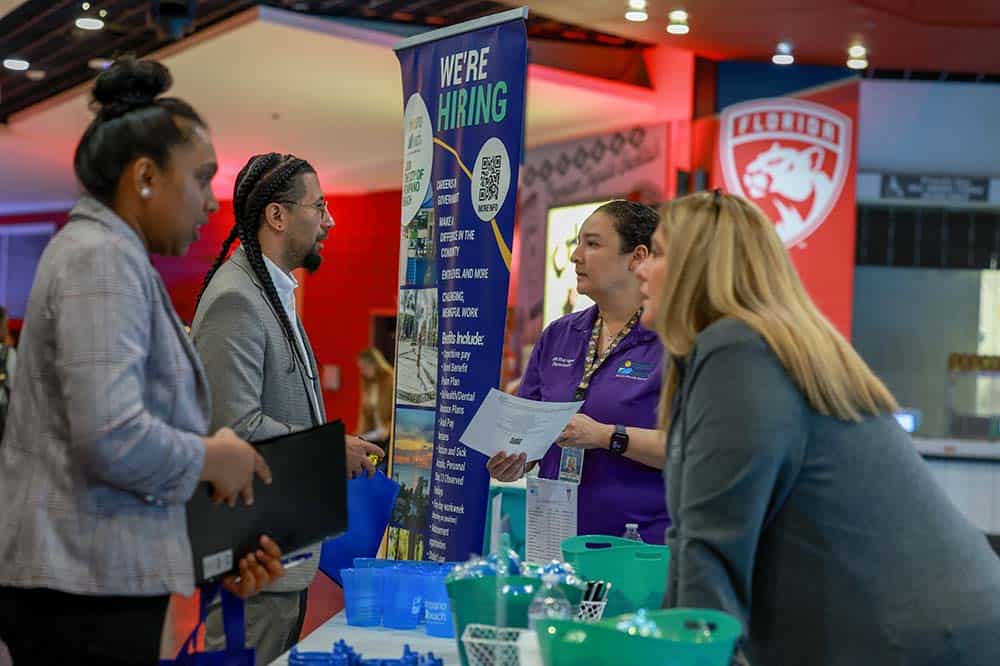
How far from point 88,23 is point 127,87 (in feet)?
27.6

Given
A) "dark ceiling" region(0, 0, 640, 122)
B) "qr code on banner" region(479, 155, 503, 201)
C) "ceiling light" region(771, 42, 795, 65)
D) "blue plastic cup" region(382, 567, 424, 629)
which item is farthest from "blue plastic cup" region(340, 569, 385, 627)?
"ceiling light" region(771, 42, 795, 65)

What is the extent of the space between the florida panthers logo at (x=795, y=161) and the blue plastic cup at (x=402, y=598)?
692 cm

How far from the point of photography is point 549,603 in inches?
70.1

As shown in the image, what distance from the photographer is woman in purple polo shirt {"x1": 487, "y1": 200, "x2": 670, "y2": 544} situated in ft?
9.31

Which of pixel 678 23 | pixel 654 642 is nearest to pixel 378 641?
pixel 654 642

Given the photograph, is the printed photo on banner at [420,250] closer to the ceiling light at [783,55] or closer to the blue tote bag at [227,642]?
the blue tote bag at [227,642]

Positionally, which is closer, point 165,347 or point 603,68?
point 165,347

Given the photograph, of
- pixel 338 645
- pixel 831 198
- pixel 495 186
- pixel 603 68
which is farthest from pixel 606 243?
pixel 603 68

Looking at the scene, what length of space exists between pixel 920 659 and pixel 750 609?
9.8 inches

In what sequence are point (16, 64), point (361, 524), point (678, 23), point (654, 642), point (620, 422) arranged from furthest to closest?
point (16, 64)
point (678, 23)
point (620, 422)
point (361, 524)
point (654, 642)

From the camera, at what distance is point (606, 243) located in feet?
9.97

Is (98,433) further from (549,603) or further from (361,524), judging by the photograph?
(361,524)

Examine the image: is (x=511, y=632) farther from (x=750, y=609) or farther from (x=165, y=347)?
(x=165, y=347)

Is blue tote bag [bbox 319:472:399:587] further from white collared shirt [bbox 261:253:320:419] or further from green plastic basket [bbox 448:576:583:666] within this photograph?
green plastic basket [bbox 448:576:583:666]
